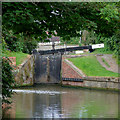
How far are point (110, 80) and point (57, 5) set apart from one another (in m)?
19.6

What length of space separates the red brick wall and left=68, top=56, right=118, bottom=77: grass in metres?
0.88

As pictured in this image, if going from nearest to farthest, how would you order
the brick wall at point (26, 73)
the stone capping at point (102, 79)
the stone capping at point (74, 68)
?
the stone capping at point (102, 79) < the stone capping at point (74, 68) < the brick wall at point (26, 73)

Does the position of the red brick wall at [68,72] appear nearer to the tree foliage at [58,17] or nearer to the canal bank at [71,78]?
the canal bank at [71,78]

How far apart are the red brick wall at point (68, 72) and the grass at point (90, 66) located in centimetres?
88

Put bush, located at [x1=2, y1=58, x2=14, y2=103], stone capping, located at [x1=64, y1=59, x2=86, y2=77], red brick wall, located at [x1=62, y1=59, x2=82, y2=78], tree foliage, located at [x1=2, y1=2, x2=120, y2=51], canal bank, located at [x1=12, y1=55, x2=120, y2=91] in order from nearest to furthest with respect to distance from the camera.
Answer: tree foliage, located at [x1=2, y1=2, x2=120, y2=51], bush, located at [x1=2, y1=58, x2=14, y2=103], canal bank, located at [x1=12, y1=55, x2=120, y2=91], stone capping, located at [x1=64, y1=59, x2=86, y2=77], red brick wall, located at [x1=62, y1=59, x2=82, y2=78]

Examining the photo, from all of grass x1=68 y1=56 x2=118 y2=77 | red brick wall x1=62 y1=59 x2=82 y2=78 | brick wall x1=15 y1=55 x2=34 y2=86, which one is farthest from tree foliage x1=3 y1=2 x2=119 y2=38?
red brick wall x1=62 y1=59 x2=82 y2=78

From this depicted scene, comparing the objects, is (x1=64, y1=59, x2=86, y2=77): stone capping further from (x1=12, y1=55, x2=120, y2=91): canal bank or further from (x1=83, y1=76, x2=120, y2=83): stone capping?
(x1=83, y1=76, x2=120, y2=83): stone capping

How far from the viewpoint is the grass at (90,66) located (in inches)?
1121

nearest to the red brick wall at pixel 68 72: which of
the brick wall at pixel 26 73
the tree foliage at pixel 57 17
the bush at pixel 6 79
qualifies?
the brick wall at pixel 26 73

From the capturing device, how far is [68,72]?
99.2ft

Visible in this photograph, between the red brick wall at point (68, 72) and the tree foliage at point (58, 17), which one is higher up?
the tree foliage at point (58, 17)

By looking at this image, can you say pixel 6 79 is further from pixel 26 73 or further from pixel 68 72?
pixel 68 72

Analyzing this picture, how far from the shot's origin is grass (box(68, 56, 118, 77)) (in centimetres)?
2848

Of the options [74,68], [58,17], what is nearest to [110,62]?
[74,68]
